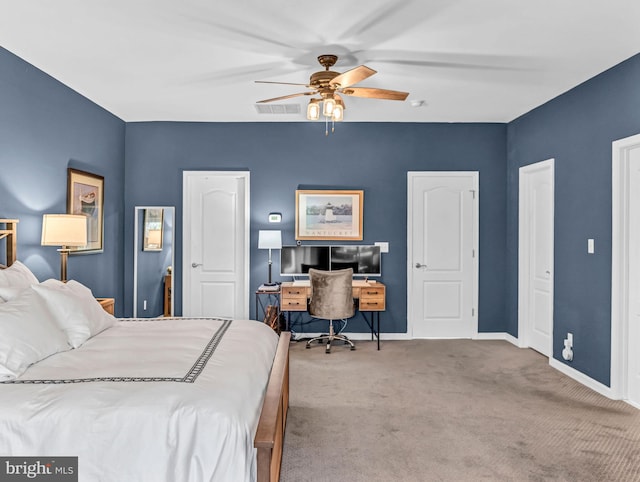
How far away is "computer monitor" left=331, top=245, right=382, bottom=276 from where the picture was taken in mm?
5695

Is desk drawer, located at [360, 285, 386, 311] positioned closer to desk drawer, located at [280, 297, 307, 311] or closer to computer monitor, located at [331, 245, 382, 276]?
computer monitor, located at [331, 245, 382, 276]

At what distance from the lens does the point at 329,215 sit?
5738 millimetres

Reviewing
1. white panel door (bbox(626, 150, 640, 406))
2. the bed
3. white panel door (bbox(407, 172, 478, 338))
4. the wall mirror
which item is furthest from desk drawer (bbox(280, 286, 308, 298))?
white panel door (bbox(626, 150, 640, 406))

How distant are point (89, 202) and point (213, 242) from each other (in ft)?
5.03

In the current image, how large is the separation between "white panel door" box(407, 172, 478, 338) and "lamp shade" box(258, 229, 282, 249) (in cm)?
170

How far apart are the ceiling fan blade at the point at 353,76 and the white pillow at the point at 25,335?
2.43 meters

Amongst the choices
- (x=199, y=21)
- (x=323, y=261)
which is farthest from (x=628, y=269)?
(x=199, y=21)

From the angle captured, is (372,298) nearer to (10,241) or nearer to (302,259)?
(302,259)

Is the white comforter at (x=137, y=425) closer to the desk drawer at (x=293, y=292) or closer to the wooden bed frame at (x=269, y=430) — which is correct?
the wooden bed frame at (x=269, y=430)

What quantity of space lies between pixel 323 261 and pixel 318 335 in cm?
95

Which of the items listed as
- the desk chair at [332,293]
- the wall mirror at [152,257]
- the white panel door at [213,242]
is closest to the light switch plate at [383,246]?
the desk chair at [332,293]

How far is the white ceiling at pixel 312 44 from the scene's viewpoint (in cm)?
286

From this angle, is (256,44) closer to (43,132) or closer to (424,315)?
(43,132)

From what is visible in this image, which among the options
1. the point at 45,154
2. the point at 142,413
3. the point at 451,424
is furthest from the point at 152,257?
the point at 142,413
